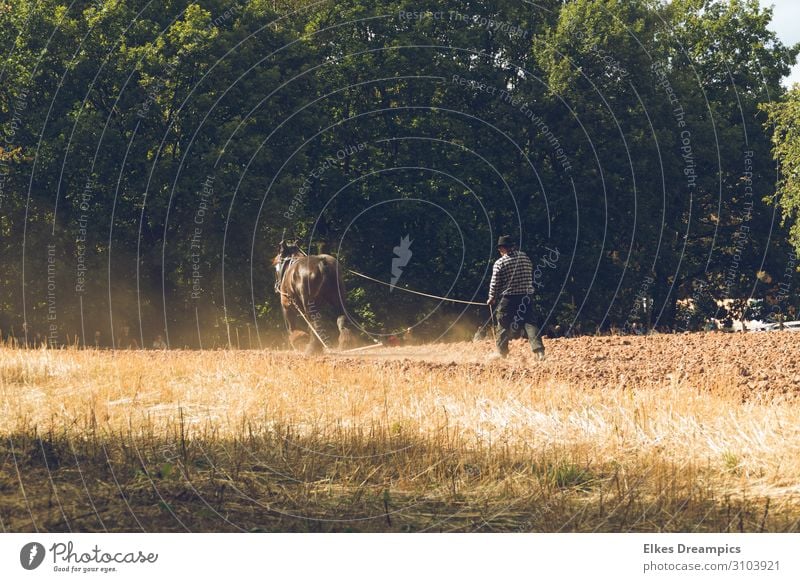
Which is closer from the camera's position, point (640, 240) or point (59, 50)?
point (59, 50)

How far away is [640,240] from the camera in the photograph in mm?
42094

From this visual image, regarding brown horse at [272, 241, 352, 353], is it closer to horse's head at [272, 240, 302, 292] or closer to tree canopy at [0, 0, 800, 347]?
horse's head at [272, 240, 302, 292]

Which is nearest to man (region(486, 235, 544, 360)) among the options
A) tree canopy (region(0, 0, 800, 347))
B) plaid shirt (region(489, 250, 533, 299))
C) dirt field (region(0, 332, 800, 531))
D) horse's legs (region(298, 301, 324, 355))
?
plaid shirt (region(489, 250, 533, 299))

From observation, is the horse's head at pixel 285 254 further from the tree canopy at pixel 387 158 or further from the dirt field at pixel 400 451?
the tree canopy at pixel 387 158

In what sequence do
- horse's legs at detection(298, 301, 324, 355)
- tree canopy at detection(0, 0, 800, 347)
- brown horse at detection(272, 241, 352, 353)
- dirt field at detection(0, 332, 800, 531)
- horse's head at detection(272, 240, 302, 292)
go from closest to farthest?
dirt field at detection(0, 332, 800, 531)
horse's legs at detection(298, 301, 324, 355)
brown horse at detection(272, 241, 352, 353)
horse's head at detection(272, 240, 302, 292)
tree canopy at detection(0, 0, 800, 347)

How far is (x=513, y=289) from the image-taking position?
19.3 metres

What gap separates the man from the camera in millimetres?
19250

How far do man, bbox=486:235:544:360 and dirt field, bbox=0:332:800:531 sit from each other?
3015mm

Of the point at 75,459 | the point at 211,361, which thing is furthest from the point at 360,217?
the point at 75,459

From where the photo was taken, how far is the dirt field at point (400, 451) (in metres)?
8.48

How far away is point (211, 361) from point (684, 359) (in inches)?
335

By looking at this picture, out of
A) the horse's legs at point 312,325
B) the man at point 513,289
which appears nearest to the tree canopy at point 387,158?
the horse's legs at point 312,325

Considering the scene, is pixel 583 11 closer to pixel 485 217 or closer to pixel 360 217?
pixel 485 217

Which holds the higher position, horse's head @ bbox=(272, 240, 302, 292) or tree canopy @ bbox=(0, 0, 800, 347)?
tree canopy @ bbox=(0, 0, 800, 347)
